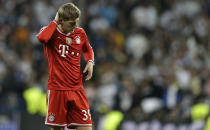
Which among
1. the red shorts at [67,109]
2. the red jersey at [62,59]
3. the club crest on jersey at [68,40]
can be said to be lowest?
the red shorts at [67,109]

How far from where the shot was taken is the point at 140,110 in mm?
11047

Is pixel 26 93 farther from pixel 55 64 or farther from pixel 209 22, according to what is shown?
pixel 55 64

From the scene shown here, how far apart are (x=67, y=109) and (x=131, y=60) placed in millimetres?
7991

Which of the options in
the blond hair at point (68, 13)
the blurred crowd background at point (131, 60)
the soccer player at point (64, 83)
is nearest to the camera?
the blond hair at point (68, 13)

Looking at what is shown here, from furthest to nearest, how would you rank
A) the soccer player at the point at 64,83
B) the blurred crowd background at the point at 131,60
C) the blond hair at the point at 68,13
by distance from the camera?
1. the blurred crowd background at the point at 131,60
2. the soccer player at the point at 64,83
3. the blond hair at the point at 68,13

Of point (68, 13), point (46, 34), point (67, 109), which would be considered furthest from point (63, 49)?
point (67, 109)

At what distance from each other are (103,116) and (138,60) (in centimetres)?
359

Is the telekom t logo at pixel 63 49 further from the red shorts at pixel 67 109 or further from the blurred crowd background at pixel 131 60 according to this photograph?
the blurred crowd background at pixel 131 60

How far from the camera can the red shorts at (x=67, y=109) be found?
6.46m

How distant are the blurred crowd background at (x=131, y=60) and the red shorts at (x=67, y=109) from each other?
3.78 m

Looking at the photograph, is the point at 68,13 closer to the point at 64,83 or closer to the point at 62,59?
the point at 62,59

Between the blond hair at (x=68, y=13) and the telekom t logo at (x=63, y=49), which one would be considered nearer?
the blond hair at (x=68, y=13)

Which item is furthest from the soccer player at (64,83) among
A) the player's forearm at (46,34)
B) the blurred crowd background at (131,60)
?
the blurred crowd background at (131,60)

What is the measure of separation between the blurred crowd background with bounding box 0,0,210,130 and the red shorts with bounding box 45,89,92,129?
3.78 m
